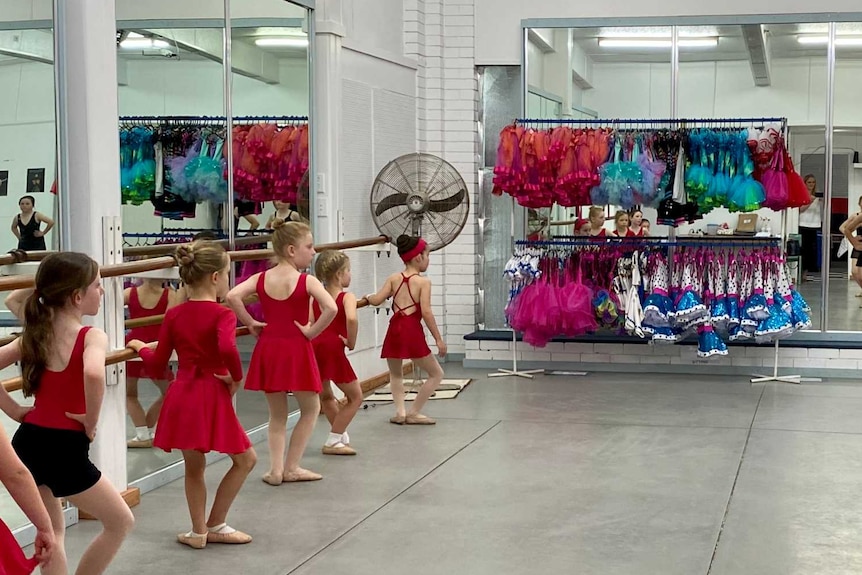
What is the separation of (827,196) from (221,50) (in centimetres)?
563

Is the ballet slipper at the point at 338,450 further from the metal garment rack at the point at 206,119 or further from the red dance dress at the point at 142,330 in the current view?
the metal garment rack at the point at 206,119

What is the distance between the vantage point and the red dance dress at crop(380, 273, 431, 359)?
309 inches

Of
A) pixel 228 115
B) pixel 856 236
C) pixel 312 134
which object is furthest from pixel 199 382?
pixel 856 236

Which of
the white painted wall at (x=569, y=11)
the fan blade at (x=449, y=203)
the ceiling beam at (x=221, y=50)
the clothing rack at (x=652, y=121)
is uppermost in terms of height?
the white painted wall at (x=569, y=11)

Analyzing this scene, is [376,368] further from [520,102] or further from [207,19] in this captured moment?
[207,19]

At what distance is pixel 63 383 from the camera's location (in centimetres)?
397

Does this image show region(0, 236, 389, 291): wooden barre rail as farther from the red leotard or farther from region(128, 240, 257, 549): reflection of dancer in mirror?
the red leotard

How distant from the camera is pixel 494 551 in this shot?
5.09 meters

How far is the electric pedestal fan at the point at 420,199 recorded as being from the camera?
29.0 feet

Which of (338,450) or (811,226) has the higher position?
(811,226)

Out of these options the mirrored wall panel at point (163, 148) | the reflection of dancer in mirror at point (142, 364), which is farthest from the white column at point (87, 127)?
the reflection of dancer in mirror at point (142, 364)

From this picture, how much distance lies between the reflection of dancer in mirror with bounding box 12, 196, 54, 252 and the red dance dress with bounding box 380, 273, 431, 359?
2992 millimetres

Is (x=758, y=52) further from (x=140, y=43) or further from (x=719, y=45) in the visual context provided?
(x=140, y=43)

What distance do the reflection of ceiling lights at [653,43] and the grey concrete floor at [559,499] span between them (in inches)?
132
